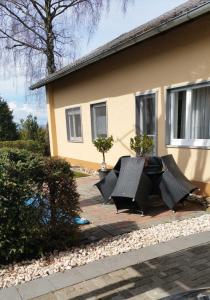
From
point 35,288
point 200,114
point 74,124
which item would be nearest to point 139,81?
point 200,114

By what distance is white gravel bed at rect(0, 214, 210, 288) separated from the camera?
3430mm

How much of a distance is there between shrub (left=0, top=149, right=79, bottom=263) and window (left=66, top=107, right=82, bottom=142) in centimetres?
791

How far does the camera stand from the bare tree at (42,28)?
16.2 meters

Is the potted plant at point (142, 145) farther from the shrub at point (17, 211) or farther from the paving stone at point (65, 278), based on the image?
the paving stone at point (65, 278)

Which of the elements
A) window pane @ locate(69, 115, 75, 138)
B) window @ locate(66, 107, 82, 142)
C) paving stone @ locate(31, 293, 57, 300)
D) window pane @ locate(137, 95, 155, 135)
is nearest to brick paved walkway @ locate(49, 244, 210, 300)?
paving stone @ locate(31, 293, 57, 300)

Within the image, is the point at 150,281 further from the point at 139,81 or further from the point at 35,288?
the point at 139,81

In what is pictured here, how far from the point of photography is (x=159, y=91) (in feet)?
24.4

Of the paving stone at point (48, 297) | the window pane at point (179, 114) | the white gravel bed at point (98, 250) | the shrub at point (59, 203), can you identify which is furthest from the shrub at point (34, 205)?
the window pane at point (179, 114)

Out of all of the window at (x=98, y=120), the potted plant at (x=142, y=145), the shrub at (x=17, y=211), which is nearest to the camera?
the shrub at (x=17, y=211)

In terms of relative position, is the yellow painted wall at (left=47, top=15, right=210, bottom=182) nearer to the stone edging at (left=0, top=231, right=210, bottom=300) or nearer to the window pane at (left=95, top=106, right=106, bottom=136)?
the window pane at (left=95, top=106, right=106, bottom=136)

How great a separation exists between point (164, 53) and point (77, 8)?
36.2 ft

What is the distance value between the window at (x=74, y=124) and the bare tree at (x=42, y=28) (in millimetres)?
5473

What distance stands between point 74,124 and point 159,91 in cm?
559

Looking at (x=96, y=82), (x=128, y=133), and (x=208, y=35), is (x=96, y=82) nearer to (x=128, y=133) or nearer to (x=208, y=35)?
(x=128, y=133)
